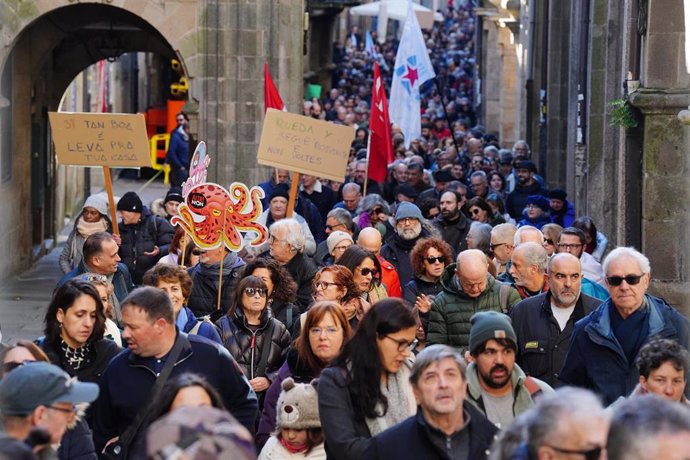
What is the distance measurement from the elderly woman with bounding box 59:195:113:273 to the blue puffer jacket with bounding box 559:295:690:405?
5833 mm

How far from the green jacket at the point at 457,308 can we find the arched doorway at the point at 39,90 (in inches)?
394

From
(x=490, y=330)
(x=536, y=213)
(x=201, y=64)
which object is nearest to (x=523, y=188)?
(x=536, y=213)

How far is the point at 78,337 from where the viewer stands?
28.5ft

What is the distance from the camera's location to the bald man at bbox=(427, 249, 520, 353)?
398 inches

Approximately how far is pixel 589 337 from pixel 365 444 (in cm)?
229

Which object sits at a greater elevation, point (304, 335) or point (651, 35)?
point (651, 35)

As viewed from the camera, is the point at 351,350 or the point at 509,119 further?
the point at 509,119

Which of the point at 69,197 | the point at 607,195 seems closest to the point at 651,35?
the point at 607,195

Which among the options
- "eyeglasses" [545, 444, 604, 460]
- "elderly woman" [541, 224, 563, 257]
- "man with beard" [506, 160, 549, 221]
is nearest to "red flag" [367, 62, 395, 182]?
"man with beard" [506, 160, 549, 221]

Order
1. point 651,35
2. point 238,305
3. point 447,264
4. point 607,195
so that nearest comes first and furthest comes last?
point 238,305 < point 447,264 < point 651,35 < point 607,195

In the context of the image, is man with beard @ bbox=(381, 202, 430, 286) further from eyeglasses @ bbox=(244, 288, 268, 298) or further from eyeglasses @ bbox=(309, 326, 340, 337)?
eyeglasses @ bbox=(309, 326, 340, 337)

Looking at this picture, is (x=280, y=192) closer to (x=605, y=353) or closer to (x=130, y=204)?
(x=130, y=204)

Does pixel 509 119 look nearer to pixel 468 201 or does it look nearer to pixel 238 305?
pixel 468 201

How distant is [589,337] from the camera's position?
890 centimetres
